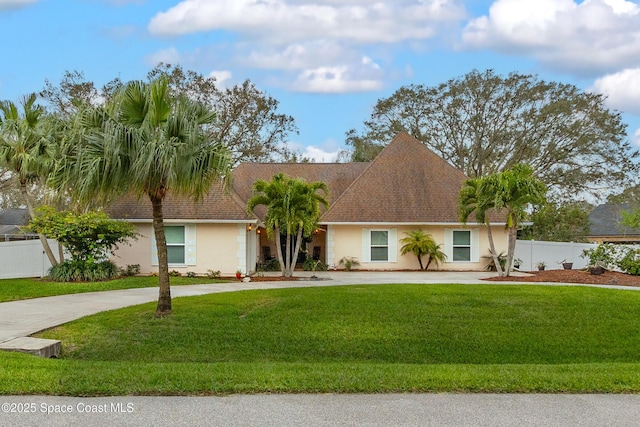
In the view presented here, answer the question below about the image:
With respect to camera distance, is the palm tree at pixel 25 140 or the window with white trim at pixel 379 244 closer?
the palm tree at pixel 25 140

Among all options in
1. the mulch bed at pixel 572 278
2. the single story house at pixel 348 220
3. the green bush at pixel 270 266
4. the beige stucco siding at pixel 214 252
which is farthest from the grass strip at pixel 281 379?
the green bush at pixel 270 266

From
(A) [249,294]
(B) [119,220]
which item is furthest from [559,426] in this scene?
(B) [119,220]

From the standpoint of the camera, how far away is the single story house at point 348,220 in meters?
21.3

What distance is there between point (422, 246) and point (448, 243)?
1649 millimetres

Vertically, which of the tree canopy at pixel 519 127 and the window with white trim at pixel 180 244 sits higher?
the tree canopy at pixel 519 127

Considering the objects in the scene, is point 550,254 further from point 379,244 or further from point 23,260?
point 23,260

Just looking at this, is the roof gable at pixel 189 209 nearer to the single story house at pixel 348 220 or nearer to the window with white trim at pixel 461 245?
the single story house at pixel 348 220

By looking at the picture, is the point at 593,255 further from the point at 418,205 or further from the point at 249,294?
the point at 249,294

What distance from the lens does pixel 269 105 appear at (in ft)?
119

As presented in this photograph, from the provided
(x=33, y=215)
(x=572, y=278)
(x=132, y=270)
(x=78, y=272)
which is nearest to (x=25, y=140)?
(x=33, y=215)

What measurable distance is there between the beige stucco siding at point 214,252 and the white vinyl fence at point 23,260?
108 inches

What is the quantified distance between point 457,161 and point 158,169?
99.7 feet

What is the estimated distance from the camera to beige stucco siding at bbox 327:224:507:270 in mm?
23969

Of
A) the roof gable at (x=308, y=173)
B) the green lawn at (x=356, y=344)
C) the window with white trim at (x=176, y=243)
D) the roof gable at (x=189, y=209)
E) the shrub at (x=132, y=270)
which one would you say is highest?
the roof gable at (x=308, y=173)
